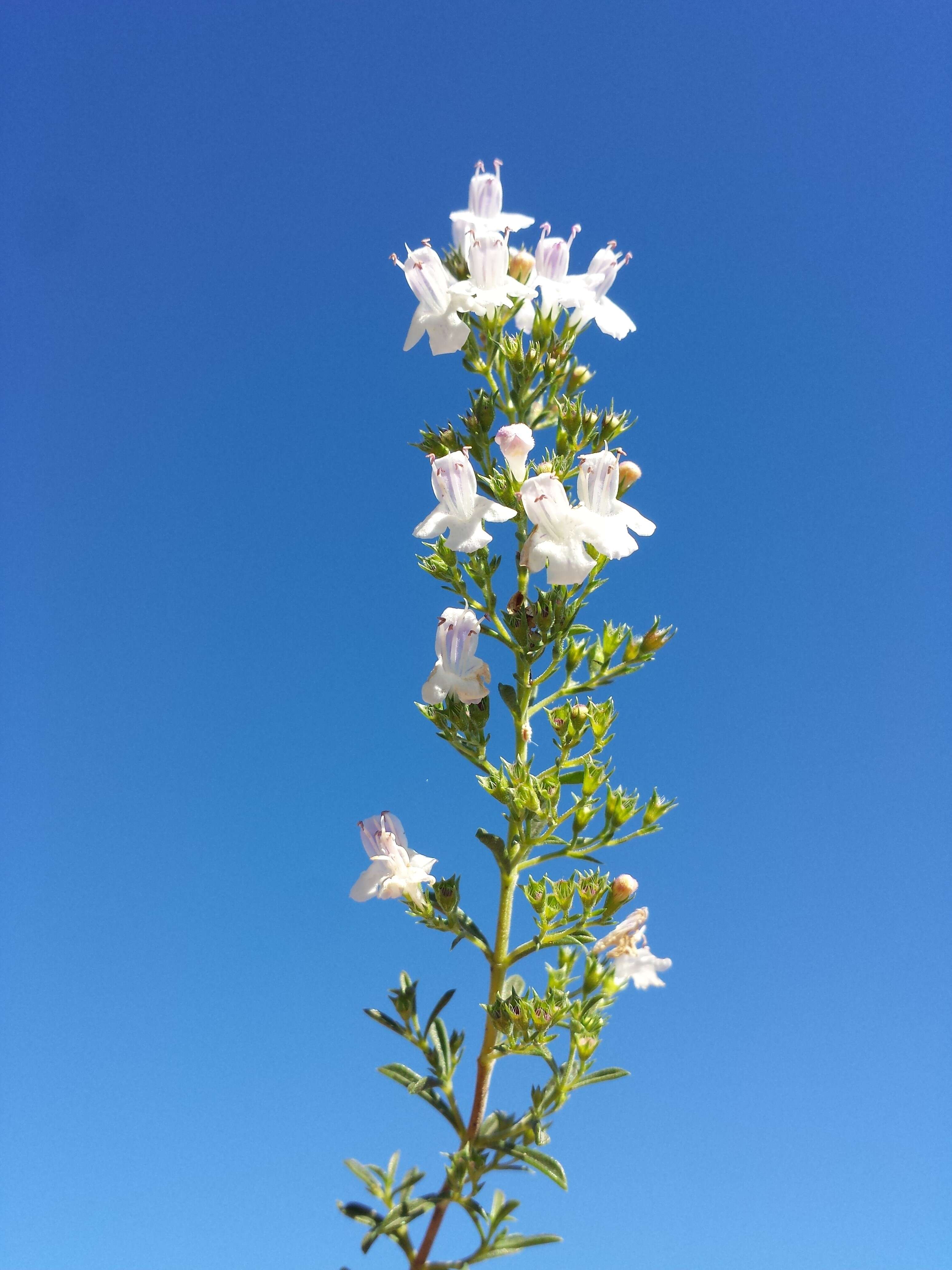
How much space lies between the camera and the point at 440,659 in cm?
350

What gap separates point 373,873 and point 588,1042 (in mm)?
1027

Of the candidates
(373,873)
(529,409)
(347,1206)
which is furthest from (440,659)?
(347,1206)

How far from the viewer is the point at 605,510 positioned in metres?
3.43

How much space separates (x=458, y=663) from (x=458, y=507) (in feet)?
1.99

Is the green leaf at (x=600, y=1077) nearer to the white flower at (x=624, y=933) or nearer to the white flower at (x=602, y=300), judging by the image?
the white flower at (x=624, y=933)

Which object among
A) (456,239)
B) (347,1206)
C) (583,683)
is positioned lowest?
(347,1206)

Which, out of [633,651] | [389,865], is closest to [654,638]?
[633,651]

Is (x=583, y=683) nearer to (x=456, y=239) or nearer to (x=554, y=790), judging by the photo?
(x=554, y=790)

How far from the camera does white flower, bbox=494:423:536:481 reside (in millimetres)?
3521

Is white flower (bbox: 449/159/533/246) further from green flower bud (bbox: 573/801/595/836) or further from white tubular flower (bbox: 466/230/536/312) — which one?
green flower bud (bbox: 573/801/595/836)

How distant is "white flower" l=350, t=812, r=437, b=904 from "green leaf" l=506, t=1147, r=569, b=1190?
92cm

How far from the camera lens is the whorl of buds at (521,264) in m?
3.93

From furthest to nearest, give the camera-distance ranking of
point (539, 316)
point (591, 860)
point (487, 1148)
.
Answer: point (539, 316) → point (591, 860) → point (487, 1148)

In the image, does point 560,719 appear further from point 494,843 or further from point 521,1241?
point 521,1241
